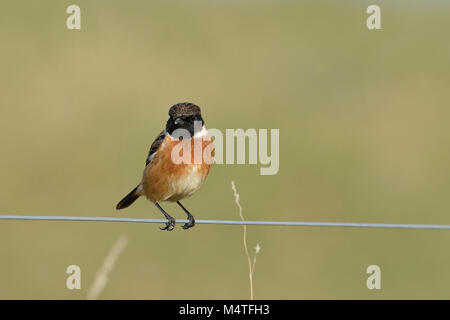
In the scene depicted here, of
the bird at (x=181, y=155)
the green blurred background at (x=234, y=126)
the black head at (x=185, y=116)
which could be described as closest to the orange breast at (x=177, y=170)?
the bird at (x=181, y=155)

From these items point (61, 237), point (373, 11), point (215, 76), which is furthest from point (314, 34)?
point (61, 237)

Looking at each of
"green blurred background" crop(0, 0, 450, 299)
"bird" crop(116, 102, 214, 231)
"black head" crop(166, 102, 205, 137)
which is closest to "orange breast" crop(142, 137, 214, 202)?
"bird" crop(116, 102, 214, 231)

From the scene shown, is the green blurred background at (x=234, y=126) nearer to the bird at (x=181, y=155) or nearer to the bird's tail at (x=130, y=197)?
the bird's tail at (x=130, y=197)

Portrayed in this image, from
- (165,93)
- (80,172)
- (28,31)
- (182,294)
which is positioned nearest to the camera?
(182,294)

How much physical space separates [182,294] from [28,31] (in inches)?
320

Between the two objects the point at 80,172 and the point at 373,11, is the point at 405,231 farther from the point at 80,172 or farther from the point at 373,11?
the point at 373,11

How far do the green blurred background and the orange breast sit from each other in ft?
6.05

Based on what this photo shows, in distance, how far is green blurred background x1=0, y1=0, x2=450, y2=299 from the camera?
414 inches

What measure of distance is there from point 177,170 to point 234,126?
19.2 ft

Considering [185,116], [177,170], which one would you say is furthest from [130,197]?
[185,116]

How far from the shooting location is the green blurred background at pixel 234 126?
10523 millimetres

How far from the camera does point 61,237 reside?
437 inches

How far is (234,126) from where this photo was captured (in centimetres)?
1348

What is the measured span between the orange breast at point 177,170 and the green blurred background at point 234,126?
184 cm
